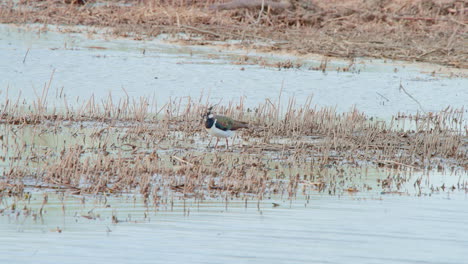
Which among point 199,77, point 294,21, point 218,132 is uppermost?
point 294,21

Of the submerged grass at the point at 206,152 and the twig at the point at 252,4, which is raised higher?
the twig at the point at 252,4

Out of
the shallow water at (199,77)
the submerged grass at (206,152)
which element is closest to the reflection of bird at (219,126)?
the submerged grass at (206,152)

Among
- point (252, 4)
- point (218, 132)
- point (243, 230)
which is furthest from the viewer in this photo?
point (252, 4)

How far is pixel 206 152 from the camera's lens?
34.0 ft

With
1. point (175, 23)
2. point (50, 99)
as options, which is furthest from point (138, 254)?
point (175, 23)

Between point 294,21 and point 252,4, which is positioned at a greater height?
point 252,4

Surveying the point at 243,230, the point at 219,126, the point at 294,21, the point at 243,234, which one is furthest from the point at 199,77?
the point at 243,234

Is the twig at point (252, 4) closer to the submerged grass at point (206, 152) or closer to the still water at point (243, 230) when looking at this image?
the submerged grass at point (206, 152)

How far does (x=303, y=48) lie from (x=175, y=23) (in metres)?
4.91

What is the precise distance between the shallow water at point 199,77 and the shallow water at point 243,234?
240 inches

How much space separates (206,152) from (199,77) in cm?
665

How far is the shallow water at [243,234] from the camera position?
598 centimetres

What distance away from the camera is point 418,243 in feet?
21.8

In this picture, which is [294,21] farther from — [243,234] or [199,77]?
[243,234]
